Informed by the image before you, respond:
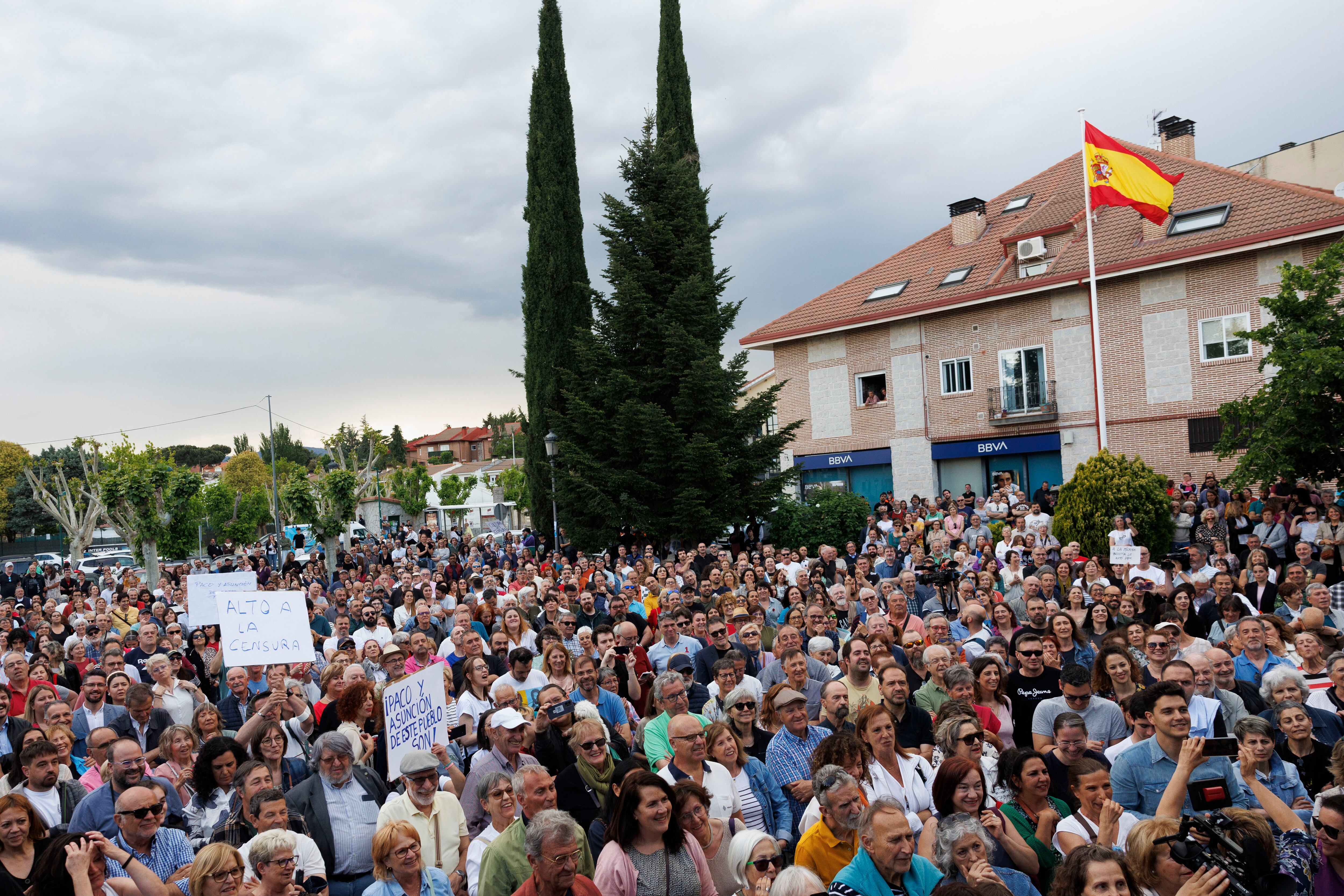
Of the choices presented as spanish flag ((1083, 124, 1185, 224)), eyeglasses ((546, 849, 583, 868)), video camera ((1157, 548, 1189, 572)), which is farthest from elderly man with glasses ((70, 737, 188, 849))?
spanish flag ((1083, 124, 1185, 224))

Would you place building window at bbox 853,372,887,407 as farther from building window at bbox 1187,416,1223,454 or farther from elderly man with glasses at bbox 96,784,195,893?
elderly man with glasses at bbox 96,784,195,893

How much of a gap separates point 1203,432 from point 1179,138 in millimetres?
11811

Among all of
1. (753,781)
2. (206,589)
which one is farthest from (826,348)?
(753,781)

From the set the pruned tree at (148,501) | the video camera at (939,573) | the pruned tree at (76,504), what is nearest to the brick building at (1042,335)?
the video camera at (939,573)

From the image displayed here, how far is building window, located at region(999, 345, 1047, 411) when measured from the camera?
95.3ft

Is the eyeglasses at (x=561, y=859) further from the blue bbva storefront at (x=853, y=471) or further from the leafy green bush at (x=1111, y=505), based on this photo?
the blue bbva storefront at (x=853, y=471)

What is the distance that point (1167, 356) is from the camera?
2655 centimetres

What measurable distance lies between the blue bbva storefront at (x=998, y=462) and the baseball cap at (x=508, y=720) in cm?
2449

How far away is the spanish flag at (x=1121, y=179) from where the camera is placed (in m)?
20.4

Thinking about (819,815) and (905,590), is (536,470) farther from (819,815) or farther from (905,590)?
(819,815)

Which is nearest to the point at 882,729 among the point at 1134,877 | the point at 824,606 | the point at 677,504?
the point at 1134,877

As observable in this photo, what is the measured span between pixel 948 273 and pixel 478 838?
97.7 feet

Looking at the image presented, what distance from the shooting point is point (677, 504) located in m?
23.4

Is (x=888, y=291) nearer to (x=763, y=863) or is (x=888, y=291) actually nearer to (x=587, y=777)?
(x=587, y=777)
